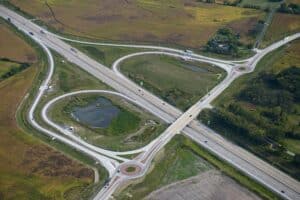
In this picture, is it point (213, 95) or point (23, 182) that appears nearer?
point (23, 182)

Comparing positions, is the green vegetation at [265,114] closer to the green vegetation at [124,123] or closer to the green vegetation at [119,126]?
the green vegetation at [119,126]

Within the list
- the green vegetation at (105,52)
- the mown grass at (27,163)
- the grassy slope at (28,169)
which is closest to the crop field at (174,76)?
the green vegetation at (105,52)

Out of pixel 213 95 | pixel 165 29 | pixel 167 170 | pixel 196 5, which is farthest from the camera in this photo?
pixel 196 5

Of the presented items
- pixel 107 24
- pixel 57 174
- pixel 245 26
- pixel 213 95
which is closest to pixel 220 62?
pixel 213 95

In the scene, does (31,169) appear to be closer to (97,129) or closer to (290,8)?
(97,129)

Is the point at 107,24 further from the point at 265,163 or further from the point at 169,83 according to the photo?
the point at 265,163

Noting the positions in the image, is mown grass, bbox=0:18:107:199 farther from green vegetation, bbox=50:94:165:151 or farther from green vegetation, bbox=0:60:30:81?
green vegetation, bbox=0:60:30:81

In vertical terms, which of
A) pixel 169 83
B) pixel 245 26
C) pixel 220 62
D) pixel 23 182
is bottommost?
pixel 23 182
